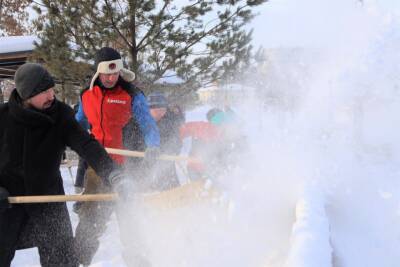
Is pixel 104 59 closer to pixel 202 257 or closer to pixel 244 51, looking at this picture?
pixel 202 257

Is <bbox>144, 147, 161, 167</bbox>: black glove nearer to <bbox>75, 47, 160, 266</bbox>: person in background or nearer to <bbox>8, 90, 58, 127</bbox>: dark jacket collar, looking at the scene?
<bbox>75, 47, 160, 266</bbox>: person in background

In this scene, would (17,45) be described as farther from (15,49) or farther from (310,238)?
(310,238)

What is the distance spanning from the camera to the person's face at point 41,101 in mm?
2371

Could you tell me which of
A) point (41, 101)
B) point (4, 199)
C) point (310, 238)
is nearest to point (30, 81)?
point (41, 101)

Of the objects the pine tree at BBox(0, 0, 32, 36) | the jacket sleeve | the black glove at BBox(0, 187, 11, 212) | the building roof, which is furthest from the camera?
the pine tree at BBox(0, 0, 32, 36)

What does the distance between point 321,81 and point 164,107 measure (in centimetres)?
917

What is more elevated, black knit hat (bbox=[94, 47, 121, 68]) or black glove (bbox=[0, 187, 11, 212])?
black knit hat (bbox=[94, 47, 121, 68])

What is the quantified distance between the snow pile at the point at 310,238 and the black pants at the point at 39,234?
4.58 feet

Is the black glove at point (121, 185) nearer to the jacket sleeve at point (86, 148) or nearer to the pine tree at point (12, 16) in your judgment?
the jacket sleeve at point (86, 148)

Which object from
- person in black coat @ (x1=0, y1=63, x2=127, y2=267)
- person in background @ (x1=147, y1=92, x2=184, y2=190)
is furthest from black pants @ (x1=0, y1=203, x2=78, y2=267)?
person in background @ (x1=147, y1=92, x2=184, y2=190)

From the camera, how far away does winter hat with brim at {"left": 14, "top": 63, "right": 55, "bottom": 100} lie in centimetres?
231

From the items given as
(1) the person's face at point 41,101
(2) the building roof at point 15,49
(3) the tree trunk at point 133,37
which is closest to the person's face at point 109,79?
(1) the person's face at point 41,101

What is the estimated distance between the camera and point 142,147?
3.85 metres

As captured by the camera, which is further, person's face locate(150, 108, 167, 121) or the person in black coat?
person's face locate(150, 108, 167, 121)
